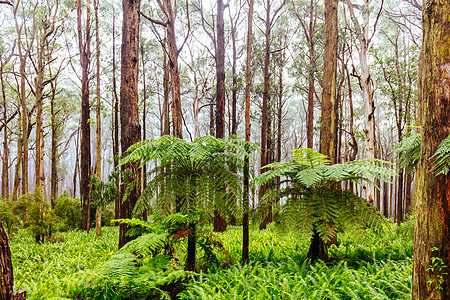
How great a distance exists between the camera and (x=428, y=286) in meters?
1.58

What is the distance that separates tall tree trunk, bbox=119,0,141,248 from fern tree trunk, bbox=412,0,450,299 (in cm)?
401

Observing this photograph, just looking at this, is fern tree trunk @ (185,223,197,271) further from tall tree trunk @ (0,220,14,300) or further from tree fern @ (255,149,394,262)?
tall tree trunk @ (0,220,14,300)

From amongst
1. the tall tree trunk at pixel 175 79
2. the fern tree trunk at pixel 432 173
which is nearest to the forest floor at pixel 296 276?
the fern tree trunk at pixel 432 173

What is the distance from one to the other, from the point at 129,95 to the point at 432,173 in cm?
441

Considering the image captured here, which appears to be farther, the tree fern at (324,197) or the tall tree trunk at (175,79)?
the tall tree trunk at (175,79)

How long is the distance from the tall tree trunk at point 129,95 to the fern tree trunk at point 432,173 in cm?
401

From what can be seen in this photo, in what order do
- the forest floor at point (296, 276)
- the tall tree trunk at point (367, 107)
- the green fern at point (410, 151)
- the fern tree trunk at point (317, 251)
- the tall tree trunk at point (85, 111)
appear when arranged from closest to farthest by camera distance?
the forest floor at point (296, 276), the fern tree trunk at point (317, 251), the green fern at point (410, 151), the tall tree trunk at point (367, 107), the tall tree trunk at point (85, 111)

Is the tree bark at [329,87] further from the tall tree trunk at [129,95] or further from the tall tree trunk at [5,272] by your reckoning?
the tall tree trunk at [5,272]

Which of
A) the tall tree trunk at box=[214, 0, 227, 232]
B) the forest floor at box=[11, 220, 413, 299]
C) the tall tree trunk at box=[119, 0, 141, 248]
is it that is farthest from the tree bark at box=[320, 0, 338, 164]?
the tall tree trunk at box=[214, 0, 227, 232]

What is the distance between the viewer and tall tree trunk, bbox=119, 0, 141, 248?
462 cm

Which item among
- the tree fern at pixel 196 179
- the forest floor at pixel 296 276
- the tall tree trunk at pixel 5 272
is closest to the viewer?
the tall tree trunk at pixel 5 272

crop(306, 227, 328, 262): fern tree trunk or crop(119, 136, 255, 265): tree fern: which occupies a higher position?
crop(119, 136, 255, 265): tree fern

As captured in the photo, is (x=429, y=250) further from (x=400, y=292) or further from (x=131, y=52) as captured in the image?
(x=131, y=52)

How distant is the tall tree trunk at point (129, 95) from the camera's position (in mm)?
4617
